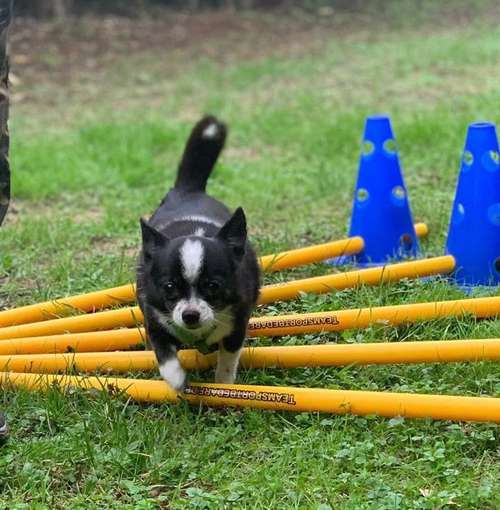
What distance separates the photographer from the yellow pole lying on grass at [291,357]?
11.1 feet

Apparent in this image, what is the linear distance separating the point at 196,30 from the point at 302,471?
10.9 meters

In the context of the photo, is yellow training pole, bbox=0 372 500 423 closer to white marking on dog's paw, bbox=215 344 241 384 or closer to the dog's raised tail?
white marking on dog's paw, bbox=215 344 241 384

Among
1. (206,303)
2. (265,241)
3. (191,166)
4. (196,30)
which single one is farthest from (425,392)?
(196,30)

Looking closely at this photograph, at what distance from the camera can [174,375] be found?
134 inches

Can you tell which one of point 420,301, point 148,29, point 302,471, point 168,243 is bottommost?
point 302,471

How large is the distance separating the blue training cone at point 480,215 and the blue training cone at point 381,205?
47cm

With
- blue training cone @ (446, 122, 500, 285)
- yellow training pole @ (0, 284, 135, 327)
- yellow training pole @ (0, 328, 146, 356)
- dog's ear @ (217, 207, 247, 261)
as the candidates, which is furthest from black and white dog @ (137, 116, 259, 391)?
blue training cone @ (446, 122, 500, 285)

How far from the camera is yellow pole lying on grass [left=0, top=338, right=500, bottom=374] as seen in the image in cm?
337

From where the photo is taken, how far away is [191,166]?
430 centimetres

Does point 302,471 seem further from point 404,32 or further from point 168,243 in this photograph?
point 404,32

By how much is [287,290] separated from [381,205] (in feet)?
3.07

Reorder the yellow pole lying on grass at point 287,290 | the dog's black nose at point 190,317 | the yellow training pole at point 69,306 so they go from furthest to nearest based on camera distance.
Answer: the yellow training pole at point 69,306 < the yellow pole lying on grass at point 287,290 < the dog's black nose at point 190,317

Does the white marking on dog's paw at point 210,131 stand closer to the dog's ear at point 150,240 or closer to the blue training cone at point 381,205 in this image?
the blue training cone at point 381,205

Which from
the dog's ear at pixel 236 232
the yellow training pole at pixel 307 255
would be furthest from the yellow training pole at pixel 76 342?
the yellow training pole at pixel 307 255
